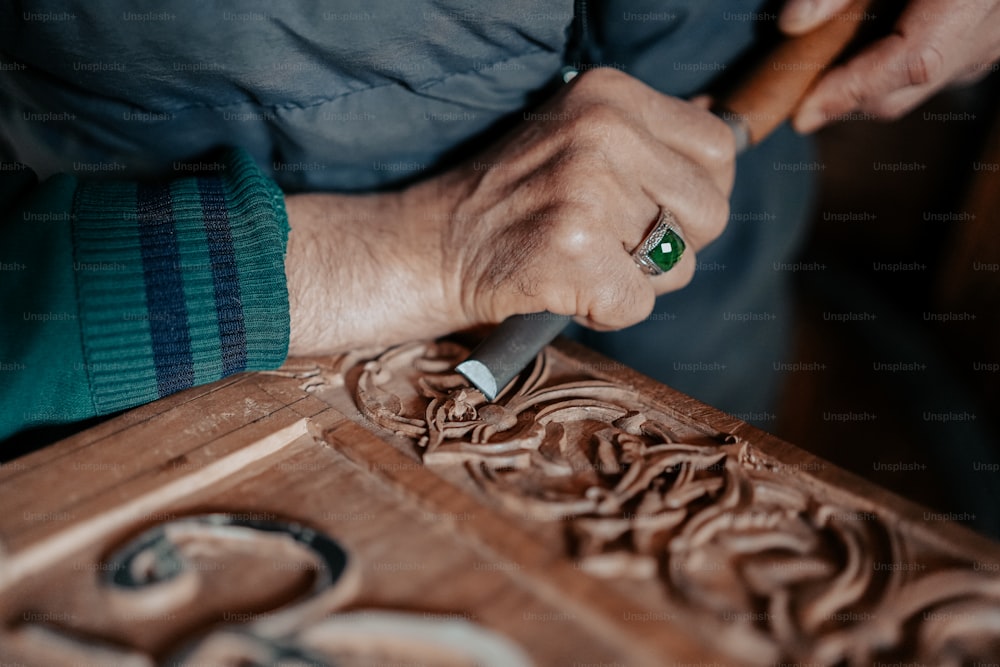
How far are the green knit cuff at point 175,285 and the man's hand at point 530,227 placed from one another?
8 centimetres

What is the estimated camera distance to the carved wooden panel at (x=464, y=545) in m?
0.58

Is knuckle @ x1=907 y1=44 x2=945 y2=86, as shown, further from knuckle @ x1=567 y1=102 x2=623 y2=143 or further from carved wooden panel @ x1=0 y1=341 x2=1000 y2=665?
carved wooden panel @ x1=0 y1=341 x2=1000 y2=665

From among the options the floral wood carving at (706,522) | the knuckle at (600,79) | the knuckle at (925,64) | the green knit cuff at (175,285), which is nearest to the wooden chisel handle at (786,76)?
the knuckle at (925,64)

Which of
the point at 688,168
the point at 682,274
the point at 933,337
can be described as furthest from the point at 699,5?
the point at 933,337

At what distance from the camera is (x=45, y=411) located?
2.65 feet

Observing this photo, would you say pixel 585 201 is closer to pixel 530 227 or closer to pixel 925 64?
pixel 530 227

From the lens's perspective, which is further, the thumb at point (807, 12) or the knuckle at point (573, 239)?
the thumb at point (807, 12)

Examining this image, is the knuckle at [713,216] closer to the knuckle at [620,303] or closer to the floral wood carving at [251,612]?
the knuckle at [620,303]

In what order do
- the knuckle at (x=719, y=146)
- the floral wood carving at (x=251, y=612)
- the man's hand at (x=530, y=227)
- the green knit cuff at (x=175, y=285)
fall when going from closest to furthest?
1. the floral wood carving at (x=251, y=612)
2. the green knit cuff at (x=175, y=285)
3. the man's hand at (x=530, y=227)
4. the knuckle at (x=719, y=146)

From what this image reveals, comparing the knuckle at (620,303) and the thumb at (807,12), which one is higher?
the thumb at (807,12)

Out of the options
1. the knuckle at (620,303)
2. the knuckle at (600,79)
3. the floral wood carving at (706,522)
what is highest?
the knuckle at (600,79)

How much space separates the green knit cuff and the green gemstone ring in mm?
451

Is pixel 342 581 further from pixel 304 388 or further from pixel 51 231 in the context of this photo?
pixel 51 231

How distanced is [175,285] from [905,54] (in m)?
1.06
